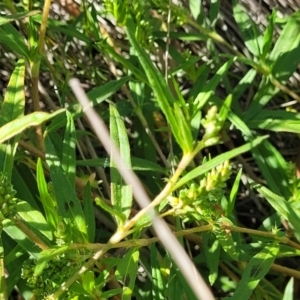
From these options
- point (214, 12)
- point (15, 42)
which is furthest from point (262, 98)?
point (15, 42)

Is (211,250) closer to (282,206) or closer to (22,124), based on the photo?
(282,206)

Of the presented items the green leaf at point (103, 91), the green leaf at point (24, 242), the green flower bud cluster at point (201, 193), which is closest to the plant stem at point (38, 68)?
the green leaf at point (103, 91)

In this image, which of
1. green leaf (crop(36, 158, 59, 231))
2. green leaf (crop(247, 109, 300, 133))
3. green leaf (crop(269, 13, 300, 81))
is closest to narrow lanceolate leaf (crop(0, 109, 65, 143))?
green leaf (crop(36, 158, 59, 231))

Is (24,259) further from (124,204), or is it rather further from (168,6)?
(168,6)

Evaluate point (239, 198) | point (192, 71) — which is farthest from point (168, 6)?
point (239, 198)

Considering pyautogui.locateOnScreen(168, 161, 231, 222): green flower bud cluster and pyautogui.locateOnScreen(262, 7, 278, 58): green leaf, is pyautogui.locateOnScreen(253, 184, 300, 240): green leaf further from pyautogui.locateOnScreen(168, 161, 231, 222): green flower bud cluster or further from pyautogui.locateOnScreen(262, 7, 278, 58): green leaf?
pyautogui.locateOnScreen(262, 7, 278, 58): green leaf

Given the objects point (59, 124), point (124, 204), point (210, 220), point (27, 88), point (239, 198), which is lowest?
point (239, 198)
